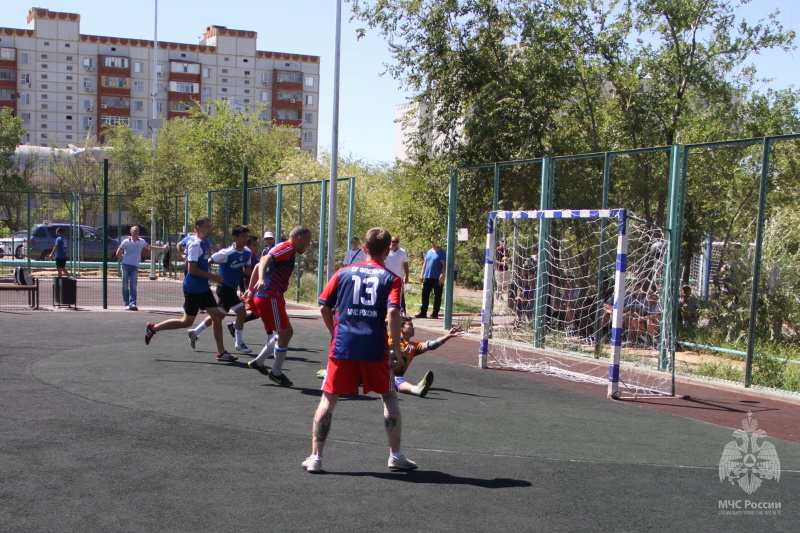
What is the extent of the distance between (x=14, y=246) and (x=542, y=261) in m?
A: 19.7

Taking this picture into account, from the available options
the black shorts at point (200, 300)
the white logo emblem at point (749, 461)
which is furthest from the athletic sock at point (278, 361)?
the white logo emblem at point (749, 461)

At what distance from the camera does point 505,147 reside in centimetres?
1627

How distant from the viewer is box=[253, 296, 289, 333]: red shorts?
9305 millimetres

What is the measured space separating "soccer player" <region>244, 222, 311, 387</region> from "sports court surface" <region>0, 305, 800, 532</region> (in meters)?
0.26

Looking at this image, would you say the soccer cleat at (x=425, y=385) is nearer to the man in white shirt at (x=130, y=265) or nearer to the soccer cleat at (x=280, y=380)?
the soccer cleat at (x=280, y=380)

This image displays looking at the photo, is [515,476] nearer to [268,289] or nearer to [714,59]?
[268,289]

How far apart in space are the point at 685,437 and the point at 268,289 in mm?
4934

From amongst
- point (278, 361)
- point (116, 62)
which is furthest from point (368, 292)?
point (116, 62)

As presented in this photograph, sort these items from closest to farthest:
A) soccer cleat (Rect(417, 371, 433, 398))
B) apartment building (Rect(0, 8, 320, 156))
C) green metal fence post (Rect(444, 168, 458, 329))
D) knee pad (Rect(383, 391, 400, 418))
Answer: knee pad (Rect(383, 391, 400, 418)) → soccer cleat (Rect(417, 371, 433, 398)) → green metal fence post (Rect(444, 168, 458, 329)) → apartment building (Rect(0, 8, 320, 156))

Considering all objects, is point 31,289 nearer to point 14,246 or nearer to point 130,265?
point 130,265

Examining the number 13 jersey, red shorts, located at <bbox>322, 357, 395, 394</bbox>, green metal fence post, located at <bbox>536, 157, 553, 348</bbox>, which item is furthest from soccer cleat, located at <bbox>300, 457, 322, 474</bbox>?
green metal fence post, located at <bbox>536, 157, 553, 348</bbox>

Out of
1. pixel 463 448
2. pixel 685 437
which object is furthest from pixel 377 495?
pixel 685 437

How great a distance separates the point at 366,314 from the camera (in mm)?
5809

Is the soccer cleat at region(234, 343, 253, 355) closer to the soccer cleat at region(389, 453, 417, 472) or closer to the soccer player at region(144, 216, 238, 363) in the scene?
the soccer player at region(144, 216, 238, 363)
